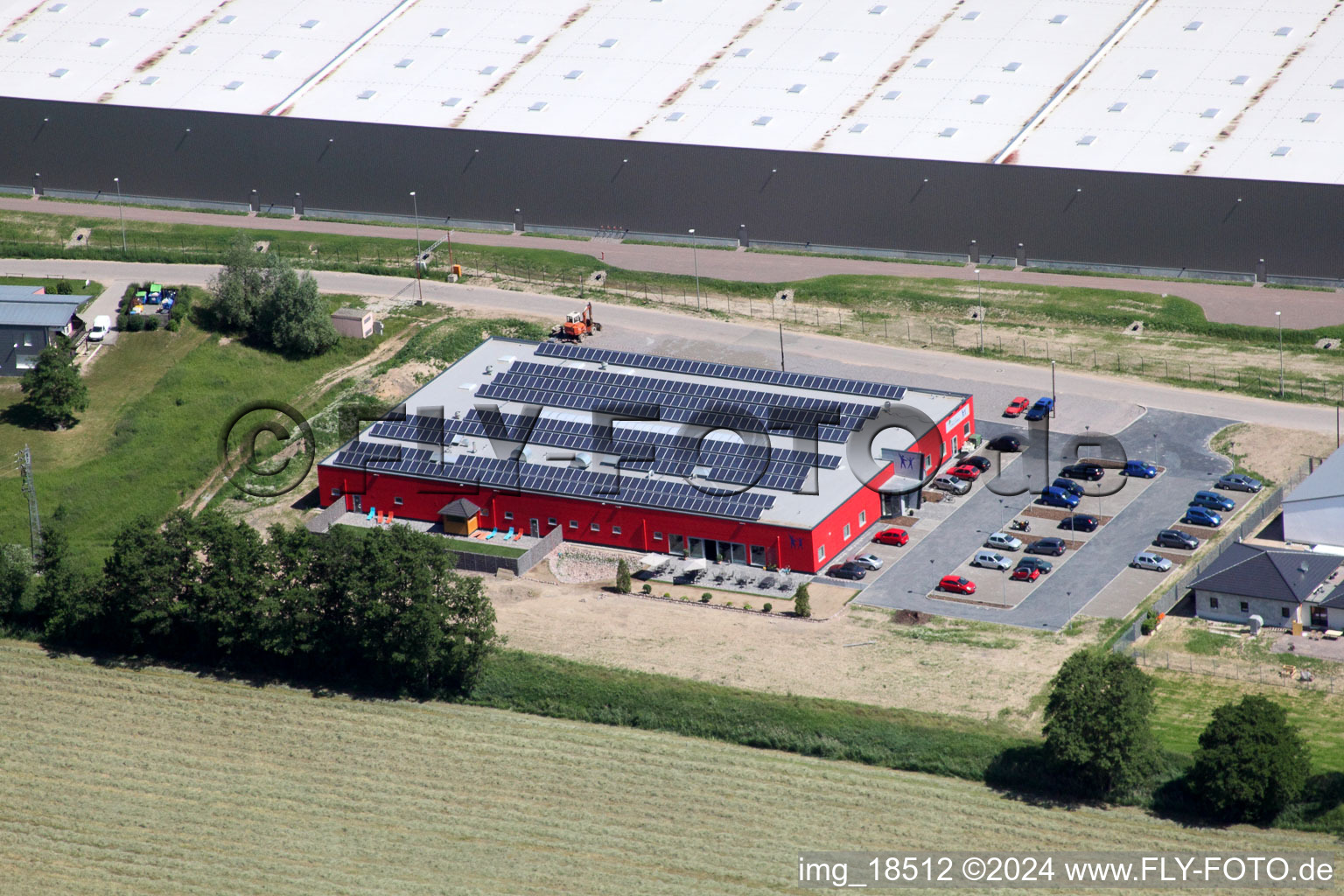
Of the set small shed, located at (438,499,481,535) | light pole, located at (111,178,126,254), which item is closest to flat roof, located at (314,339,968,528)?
small shed, located at (438,499,481,535)

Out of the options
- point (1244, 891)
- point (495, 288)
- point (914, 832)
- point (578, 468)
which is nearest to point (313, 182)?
point (495, 288)

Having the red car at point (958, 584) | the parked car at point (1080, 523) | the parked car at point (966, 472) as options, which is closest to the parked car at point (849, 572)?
the red car at point (958, 584)

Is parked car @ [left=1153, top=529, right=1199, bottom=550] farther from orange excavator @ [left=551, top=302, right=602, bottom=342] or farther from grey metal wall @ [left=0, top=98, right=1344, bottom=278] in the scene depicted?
orange excavator @ [left=551, top=302, right=602, bottom=342]


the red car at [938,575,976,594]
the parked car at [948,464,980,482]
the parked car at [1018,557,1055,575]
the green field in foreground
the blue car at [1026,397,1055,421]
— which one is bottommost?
the green field in foreground

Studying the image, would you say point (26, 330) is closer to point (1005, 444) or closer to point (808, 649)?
point (808, 649)

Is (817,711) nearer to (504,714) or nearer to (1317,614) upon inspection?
(504,714)

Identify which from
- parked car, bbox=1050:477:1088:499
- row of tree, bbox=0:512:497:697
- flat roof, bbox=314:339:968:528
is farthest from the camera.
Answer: parked car, bbox=1050:477:1088:499

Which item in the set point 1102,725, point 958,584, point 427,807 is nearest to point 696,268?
point 958,584
